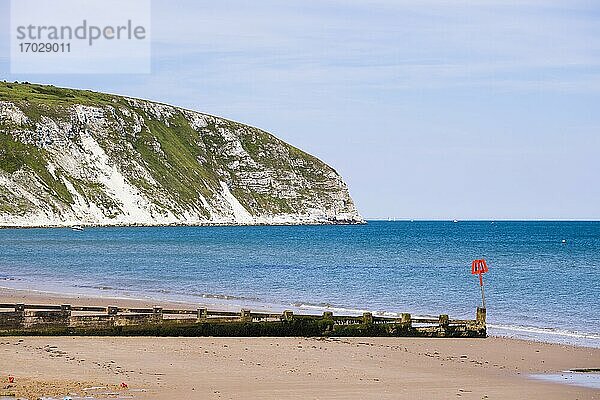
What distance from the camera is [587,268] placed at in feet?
258

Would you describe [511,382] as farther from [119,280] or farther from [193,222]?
[193,222]

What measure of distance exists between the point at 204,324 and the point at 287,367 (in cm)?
591

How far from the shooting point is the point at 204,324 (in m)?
27.1

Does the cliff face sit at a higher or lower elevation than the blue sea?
higher

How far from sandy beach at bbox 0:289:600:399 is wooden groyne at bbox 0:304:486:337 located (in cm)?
48

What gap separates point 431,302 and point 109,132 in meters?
150

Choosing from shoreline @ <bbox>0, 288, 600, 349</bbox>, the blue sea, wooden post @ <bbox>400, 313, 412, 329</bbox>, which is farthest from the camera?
the blue sea

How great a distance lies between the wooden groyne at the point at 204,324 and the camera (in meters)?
25.8

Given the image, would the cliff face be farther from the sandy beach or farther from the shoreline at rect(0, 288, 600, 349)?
the sandy beach

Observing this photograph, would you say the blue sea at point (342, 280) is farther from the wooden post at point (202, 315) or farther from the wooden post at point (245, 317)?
the wooden post at point (202, 315)

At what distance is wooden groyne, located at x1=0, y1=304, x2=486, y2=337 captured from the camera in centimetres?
2575

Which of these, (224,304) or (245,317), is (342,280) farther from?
(245,317)

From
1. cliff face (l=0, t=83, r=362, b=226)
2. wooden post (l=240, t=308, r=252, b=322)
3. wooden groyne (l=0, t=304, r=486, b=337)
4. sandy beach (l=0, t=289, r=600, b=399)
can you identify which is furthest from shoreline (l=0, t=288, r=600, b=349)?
cliff face (l=0, t=83, r=362, b=226)

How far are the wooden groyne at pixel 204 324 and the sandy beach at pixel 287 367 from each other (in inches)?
18.8
